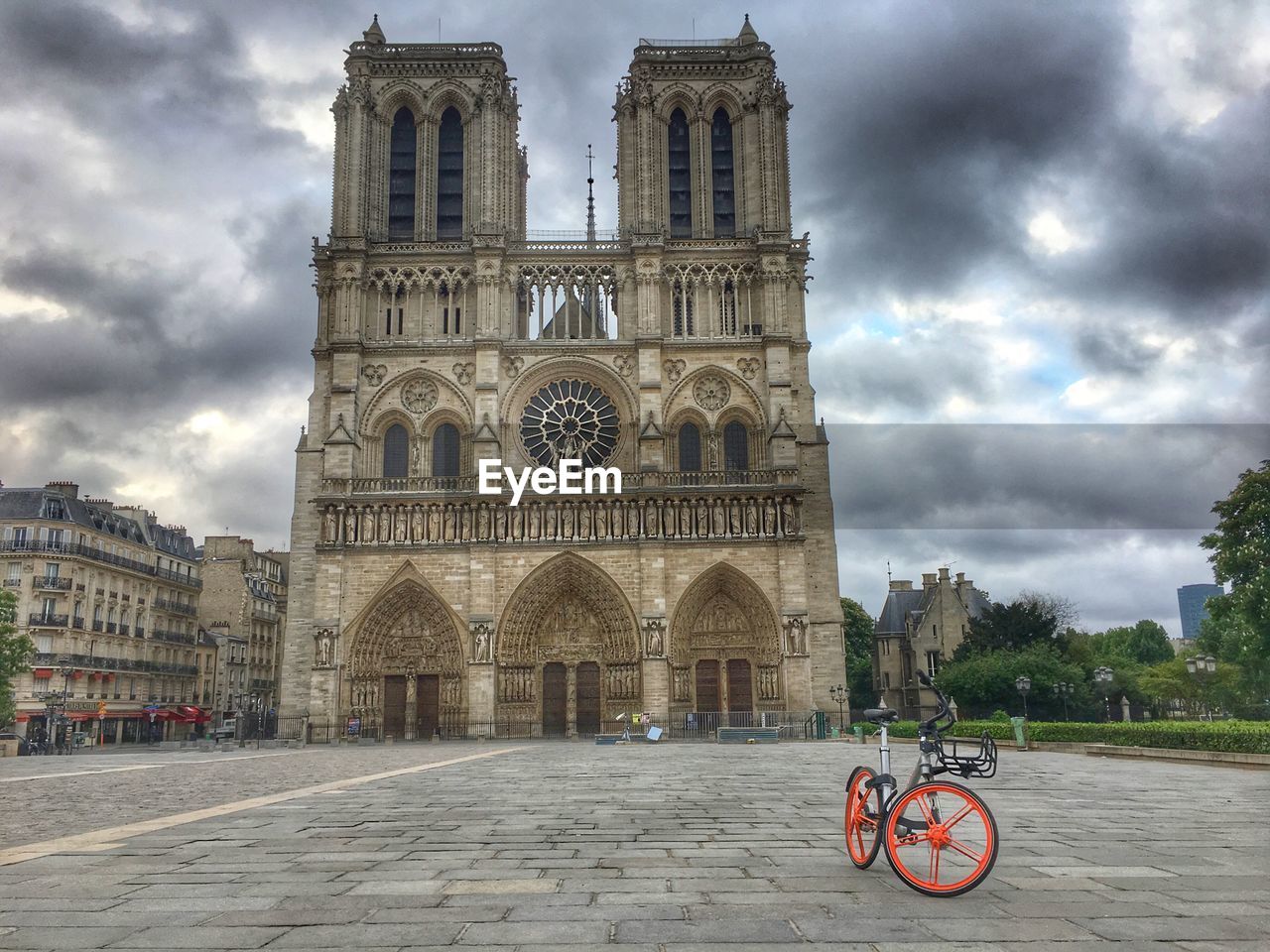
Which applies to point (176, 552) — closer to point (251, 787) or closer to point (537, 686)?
point (537, 686)

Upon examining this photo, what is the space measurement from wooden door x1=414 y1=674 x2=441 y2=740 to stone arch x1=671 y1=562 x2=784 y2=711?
350 inches

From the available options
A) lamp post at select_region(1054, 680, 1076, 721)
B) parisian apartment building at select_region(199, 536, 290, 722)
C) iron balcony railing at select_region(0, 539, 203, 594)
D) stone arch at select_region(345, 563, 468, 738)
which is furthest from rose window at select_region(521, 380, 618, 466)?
parisian apartment building at select_region(199, 536, 290, 722)

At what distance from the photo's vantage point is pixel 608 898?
19.0ft

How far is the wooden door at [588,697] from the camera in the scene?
128 ft

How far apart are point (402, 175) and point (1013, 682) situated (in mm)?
32075

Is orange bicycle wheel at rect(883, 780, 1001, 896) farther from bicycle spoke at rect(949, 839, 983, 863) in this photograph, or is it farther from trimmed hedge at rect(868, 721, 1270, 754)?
trimmed hedge at rect(868, 721, 1270, 754)

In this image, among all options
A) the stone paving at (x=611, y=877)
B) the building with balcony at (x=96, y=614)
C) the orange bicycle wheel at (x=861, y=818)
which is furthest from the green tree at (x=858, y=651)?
the orange bicycle wheel at (x=861, y=818)

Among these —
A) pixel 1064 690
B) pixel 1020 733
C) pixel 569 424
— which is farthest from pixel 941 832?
pixel 569 424

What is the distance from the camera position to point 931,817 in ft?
19.6

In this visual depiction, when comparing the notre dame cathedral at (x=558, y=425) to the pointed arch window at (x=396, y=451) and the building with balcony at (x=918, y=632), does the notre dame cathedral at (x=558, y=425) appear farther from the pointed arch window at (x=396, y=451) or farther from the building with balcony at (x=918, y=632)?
the building with balcony at (x=918, y=632)

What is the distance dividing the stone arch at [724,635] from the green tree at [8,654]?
22.4 meters

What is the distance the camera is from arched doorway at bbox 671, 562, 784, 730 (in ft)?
125

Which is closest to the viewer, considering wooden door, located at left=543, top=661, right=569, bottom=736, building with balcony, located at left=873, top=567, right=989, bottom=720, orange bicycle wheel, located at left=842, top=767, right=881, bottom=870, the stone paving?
the stone paving

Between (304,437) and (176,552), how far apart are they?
66.2 ft
